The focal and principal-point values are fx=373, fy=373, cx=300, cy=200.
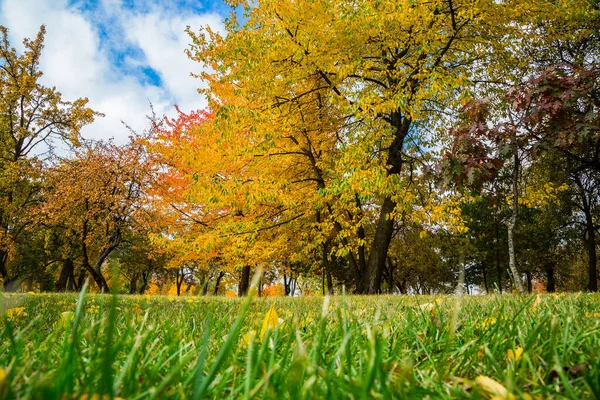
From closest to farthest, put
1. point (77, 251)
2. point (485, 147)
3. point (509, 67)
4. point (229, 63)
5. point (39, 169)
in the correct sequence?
point (485, 147)
point (229, 63)
point (509, 67)
point (39, 169)
point (77, 251)

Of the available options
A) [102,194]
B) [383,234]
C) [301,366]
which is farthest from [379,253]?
[102,194]

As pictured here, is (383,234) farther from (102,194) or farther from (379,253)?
(102,194)

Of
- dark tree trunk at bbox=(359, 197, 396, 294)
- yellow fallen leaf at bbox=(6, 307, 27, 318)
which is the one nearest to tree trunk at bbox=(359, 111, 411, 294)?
dark tree trunk at bbox=(359, 197, 396, 294)

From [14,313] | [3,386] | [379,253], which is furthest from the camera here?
[379,253]

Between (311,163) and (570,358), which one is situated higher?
(311,163)

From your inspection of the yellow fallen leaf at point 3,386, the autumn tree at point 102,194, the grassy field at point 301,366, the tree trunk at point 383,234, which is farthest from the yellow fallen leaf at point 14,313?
the autumn tree at point 102,194

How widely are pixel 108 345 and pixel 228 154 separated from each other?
8.39 m

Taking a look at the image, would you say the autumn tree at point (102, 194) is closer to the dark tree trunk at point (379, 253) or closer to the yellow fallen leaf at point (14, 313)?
the dark tree trunk at point (379, 253)

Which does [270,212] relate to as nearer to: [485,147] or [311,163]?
[311,163]

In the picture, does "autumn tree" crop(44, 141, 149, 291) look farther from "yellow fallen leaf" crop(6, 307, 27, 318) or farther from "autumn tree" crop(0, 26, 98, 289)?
"yellow fallen leaf" crop(6, 307, 27, 318)

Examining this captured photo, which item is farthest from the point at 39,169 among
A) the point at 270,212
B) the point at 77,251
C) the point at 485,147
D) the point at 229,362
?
the point at 229,362

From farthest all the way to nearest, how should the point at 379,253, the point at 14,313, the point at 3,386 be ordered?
the point at 379,253 < the point at 14,313 < the point at 3,386

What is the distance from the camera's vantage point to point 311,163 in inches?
402

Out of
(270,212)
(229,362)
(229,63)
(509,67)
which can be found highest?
(509,67)
